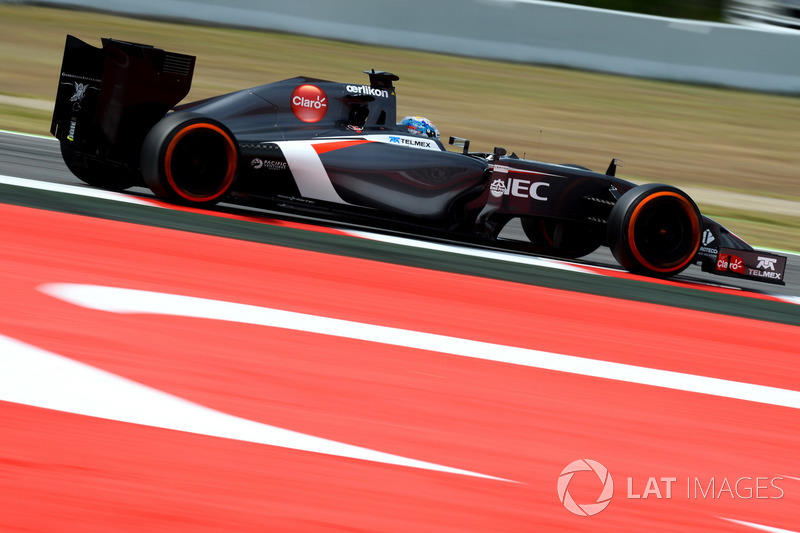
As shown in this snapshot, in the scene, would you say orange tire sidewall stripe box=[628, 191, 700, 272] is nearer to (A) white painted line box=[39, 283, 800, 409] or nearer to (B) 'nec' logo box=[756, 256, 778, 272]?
(B) 'nec' logo box=[756, 256, 778, 272]

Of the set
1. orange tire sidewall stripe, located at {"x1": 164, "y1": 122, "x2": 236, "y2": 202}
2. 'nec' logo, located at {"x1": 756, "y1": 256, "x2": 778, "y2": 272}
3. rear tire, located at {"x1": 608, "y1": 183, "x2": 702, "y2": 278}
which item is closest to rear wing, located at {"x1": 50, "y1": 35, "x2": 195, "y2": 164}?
orange tire sidewall stripe, located at {"x1": 164, "y1": 122, "x2": 236, "y2": 202}

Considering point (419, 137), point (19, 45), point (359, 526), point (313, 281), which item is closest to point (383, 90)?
point (419, 137)

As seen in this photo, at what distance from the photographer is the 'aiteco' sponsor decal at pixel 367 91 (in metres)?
7.41

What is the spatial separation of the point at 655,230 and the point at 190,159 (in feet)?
11.7

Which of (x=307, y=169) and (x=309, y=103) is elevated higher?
(x=309, y=103)

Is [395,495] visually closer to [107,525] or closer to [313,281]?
[107,525]

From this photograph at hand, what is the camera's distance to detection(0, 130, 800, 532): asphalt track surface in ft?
8.94

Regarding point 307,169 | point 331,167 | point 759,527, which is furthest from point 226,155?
point 759,527

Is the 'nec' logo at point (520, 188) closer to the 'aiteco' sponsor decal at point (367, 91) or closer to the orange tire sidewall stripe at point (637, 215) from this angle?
the orange tire sidewall stripe at point (637, 215)

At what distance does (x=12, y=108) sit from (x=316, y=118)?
7.42 meters

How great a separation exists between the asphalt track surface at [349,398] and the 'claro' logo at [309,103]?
4.57ft

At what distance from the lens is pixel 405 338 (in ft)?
14.6

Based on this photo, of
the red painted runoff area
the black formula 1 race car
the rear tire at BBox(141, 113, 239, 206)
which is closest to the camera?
the red painted runoff area

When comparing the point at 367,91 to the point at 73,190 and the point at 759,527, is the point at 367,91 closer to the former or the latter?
the point at 73,190
